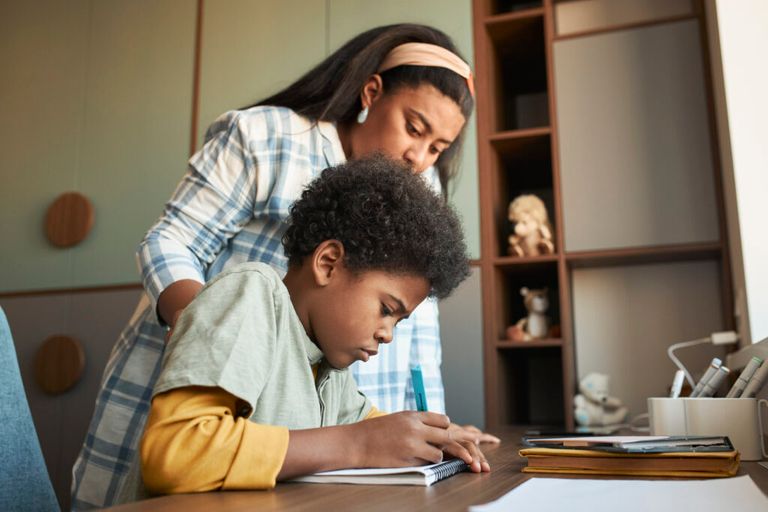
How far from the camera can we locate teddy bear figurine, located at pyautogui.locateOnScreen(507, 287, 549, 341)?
2.14 metres

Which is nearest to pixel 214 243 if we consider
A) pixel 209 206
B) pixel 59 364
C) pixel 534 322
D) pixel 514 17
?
pixel 209 206

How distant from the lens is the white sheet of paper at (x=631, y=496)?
51 cm

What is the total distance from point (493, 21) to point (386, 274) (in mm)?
1655

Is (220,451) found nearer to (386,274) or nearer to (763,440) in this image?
(386,274)

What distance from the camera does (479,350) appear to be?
210 cm

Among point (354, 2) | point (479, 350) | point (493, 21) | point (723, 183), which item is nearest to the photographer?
point (723, 183)

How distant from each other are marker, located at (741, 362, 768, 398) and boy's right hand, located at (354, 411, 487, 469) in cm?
49

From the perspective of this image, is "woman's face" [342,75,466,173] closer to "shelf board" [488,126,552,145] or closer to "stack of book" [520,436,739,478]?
"stack of book" [520,436,739,478]

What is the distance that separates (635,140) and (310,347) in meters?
1.60

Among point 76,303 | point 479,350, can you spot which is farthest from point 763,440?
point 76,303

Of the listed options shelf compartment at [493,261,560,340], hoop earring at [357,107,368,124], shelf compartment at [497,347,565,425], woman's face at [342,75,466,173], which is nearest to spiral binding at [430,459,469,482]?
woman's face at [342,75,466,173]

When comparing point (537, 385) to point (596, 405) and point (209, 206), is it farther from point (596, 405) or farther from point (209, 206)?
point (209, 206)

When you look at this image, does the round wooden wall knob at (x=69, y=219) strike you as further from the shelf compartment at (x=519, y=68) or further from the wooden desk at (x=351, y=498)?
the wooden desk at (x=351, y=498)

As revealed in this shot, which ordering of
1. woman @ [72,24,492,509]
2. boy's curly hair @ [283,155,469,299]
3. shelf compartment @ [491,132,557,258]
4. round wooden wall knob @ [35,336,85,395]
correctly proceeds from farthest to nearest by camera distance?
round wooden wall knob @ [35,336,85,395] → shelf compartment @ [491,132,557,258] → woman @ [72,24,492,509] → boy's curly hair @ [283,155,469,299]
